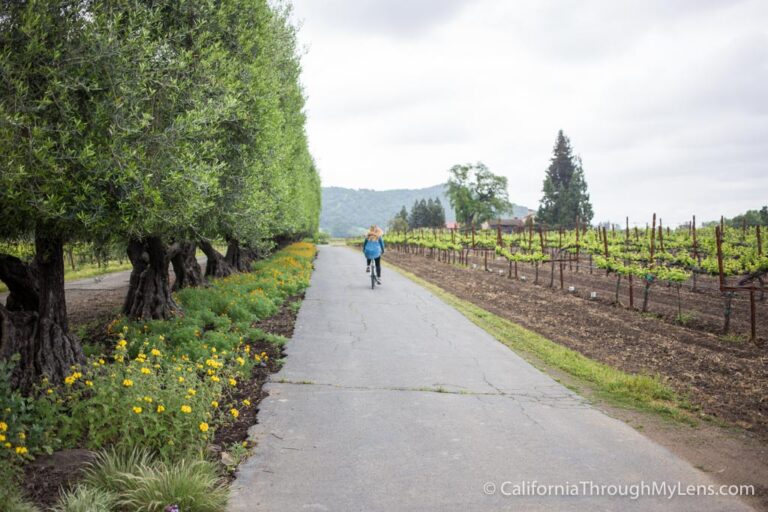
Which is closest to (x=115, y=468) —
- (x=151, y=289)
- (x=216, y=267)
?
(x=151, y=289)

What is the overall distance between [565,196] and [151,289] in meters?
79.2

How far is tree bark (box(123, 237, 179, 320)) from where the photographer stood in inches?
391

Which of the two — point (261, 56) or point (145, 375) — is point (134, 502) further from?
point (261, 56)

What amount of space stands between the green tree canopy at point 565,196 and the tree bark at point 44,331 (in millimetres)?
72914

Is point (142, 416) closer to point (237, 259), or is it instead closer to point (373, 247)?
point (373, 247)

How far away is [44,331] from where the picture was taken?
5797mm

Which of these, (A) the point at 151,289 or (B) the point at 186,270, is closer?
(A) the point at 151,289

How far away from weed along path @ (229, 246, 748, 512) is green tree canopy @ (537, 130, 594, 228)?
230ft

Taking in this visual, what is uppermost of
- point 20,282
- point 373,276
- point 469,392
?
point 20,282

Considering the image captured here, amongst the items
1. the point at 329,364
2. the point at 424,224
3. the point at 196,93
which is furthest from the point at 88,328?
the point at 424,224

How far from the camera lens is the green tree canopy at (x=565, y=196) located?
79625 millimetres

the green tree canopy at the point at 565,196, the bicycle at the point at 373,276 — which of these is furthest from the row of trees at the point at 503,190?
the bicycle at the point at 373,276

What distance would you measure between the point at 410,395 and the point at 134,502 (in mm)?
3531

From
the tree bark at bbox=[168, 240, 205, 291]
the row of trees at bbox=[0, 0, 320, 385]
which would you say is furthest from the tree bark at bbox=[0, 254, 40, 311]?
the tree bark at bbox=[168, 240, 205, 291]
